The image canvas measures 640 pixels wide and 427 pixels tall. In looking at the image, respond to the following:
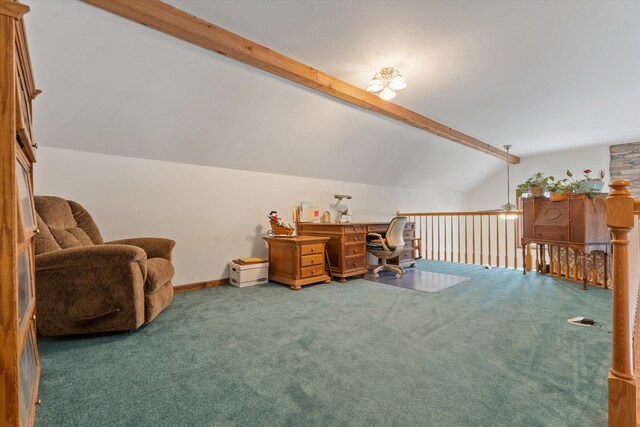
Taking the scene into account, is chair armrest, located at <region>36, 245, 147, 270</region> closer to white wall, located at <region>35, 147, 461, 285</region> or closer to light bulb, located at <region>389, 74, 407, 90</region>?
white wall, located at <region>35, 147, 461, 285</region>

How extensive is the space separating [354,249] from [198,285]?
2064 millimetres

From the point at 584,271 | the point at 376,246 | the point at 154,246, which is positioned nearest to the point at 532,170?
the point at 584,271

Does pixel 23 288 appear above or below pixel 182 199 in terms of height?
below

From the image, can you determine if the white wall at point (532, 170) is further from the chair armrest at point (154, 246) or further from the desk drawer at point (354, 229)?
the chair armrest at point (154, 246)

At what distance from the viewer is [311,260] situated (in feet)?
11.9

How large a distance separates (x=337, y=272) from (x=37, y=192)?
3.26 meters

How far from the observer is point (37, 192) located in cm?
264

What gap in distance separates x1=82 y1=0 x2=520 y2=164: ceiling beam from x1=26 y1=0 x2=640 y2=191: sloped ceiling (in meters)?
0.09

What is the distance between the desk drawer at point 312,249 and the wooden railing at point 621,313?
275cm

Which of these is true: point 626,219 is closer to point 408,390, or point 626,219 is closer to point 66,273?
point 408,390

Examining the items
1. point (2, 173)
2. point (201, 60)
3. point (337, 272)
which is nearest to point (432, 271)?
point (337, 272)

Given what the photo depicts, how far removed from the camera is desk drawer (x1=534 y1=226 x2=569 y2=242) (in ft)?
11.9

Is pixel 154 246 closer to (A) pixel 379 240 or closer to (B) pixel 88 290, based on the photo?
(B) pixel 88 290

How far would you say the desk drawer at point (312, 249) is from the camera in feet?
11.6
